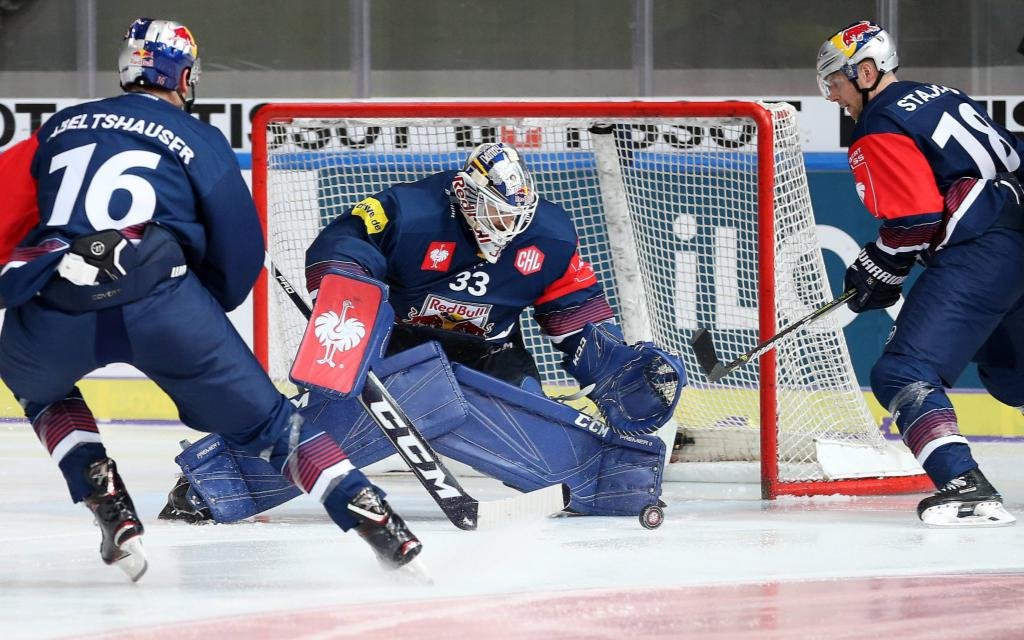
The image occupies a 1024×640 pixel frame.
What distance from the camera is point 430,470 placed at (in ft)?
11.1

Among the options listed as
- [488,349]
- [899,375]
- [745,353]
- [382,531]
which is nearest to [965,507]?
[899,375]

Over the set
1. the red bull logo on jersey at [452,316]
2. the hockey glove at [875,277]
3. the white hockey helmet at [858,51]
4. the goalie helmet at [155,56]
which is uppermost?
the white hockey helmet at [858,51]

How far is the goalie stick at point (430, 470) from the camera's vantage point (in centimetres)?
336

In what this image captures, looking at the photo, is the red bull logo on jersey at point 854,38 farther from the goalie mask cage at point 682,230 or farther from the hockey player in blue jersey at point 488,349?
the hockey player in blue jersey at point 488,349

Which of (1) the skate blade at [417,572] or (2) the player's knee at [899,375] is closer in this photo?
(1) the skate blade at [417,572]

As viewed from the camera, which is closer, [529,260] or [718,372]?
[529,260]

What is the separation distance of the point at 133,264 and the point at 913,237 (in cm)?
193

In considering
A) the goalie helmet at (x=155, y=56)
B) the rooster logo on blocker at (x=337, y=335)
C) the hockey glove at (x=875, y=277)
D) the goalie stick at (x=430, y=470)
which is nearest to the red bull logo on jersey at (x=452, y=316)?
the goalie stick at (x=430, y=470)

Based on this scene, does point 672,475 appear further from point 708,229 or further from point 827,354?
point 708,229

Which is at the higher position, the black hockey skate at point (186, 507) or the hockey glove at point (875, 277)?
the hockey glove at point (875, 277)

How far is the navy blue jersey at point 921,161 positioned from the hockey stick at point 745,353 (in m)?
0.28

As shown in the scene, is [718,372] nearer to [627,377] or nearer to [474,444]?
[627,377]

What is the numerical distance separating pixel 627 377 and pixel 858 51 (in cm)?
100

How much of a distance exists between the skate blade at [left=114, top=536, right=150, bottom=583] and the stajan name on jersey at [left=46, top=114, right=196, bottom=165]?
2.36ft
